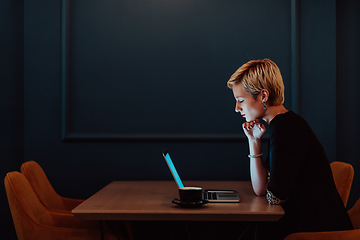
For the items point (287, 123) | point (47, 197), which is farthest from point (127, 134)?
point (287, 123)

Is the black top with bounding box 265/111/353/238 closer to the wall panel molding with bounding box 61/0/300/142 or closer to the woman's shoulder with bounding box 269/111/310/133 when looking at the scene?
the woman's shoulder with bounding box 269/111/310/133

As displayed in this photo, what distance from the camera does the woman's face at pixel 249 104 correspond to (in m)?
1.70

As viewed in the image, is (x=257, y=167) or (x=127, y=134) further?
Answer: (x=127, y=134)

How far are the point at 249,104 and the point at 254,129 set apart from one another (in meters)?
0.14

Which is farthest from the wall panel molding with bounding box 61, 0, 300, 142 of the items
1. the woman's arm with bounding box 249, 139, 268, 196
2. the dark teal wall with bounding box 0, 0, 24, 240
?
the woman's arm with bounding box 249, 139, 268, 196

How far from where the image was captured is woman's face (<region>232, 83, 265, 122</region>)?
5.59 ft

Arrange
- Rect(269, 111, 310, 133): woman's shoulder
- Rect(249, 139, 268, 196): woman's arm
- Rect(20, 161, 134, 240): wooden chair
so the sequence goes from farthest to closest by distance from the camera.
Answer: Rect(20, 161, 134, 240): wooden chair, Rect(249, 139, 268, 196): woman's arm, Rect(269, 111, 310, 133): woman's shoulder

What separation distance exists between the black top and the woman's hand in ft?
0.58

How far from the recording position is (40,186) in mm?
2012

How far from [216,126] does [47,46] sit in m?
1.53

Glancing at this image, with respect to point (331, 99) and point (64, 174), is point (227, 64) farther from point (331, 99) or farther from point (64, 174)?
point (64, 174)

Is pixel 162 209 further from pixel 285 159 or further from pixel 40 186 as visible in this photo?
pixel 40 186

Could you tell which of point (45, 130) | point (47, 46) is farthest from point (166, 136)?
point (47, 46)

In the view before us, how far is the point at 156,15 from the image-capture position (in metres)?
2.53
